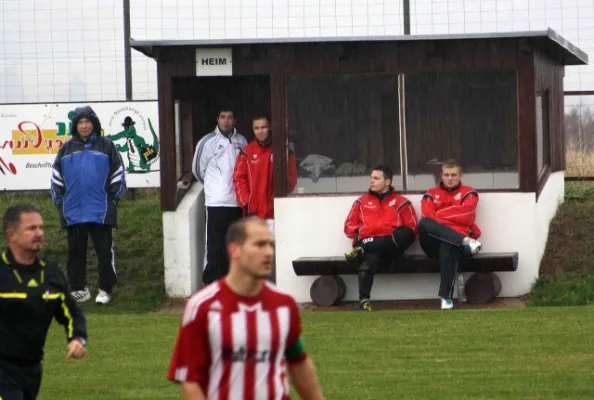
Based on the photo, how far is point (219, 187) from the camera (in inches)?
664

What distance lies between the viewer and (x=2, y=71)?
890 inches

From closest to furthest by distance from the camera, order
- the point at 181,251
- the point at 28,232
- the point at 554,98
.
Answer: the point at 28,232 → the point at 181,251 → the point at 554,98

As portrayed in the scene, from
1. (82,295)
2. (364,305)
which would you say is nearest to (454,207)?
(364,305)

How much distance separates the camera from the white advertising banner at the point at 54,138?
2177cm

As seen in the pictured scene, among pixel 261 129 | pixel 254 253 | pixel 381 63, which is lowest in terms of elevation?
pixel 254 253

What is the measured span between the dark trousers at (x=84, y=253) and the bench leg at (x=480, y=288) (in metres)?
4.09

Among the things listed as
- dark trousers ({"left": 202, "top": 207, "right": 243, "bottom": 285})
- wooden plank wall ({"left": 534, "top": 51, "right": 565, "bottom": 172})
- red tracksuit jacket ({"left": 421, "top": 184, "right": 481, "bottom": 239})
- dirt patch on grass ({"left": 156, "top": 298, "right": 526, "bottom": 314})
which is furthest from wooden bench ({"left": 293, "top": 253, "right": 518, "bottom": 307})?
wooden plank wall ({"left": 534, "top": 51, "right": 565, "bottom": 172})

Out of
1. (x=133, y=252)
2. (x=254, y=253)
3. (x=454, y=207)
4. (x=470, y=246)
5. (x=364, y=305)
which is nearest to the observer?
(x=254, y=253)

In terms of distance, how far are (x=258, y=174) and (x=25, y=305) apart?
8.88 meters

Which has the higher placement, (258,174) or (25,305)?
(258,174)

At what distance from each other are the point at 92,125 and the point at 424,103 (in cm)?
383

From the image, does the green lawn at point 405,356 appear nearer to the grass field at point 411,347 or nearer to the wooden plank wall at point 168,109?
the grass field at point 411,347

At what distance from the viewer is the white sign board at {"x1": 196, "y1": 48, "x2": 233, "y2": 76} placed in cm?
1680

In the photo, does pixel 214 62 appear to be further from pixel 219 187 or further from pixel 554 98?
pixel 554 98
